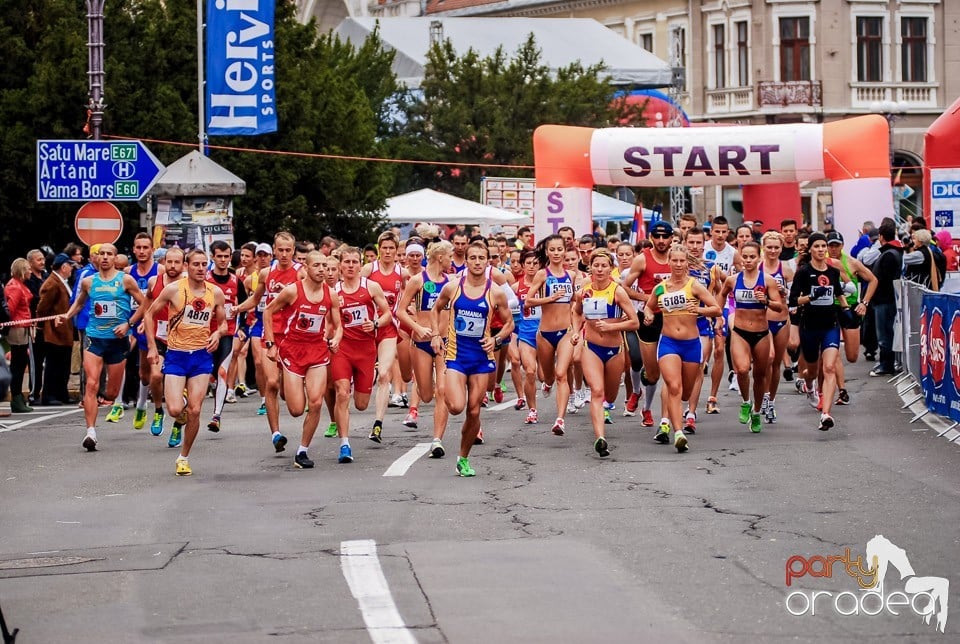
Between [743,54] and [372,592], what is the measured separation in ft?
192

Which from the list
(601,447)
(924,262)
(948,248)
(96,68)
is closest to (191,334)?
(601,447)

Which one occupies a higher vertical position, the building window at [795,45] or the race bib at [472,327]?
the building window at [795,45]

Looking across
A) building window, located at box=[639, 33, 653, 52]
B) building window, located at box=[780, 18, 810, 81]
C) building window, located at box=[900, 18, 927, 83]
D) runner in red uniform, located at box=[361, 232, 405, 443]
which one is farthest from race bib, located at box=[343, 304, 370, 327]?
building window, located at box=[639, 33, 653, 52]

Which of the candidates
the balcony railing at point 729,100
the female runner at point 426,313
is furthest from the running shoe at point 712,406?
the balcony railing at point 729,100

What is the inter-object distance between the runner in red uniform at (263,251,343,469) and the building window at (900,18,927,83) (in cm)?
5286

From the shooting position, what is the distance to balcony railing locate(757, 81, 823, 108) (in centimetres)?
6272

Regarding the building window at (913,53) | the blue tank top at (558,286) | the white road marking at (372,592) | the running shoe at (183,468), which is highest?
the building window at (913,53)

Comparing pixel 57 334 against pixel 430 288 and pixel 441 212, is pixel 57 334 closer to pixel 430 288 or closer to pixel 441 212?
pixel 430 288

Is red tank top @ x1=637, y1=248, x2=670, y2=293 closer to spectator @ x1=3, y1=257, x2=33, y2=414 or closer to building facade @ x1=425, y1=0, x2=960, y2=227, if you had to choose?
spectator @ x1=3, y1=257, x2=33, y2=414

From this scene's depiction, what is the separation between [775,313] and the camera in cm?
1678

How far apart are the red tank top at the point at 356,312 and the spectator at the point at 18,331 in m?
6.43

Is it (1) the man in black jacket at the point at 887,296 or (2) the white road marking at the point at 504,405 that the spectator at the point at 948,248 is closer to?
(1) the man in black jacket at the point at 887,296

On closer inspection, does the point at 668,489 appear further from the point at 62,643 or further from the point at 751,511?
the point at 62,643

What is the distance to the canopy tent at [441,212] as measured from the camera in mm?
37312
